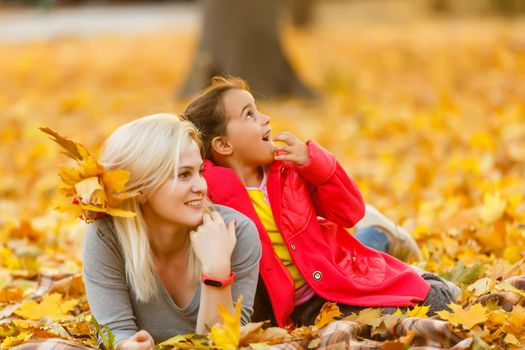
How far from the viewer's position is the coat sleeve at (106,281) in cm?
303

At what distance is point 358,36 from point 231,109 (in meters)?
15.0

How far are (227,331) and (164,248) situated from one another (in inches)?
16.2

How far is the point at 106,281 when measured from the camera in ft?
9.96

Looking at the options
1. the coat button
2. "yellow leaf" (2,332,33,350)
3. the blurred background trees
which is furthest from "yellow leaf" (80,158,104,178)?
the blurred background trees

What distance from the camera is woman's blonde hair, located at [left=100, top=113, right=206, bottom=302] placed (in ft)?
9.60

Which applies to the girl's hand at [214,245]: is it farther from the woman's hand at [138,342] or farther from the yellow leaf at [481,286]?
the yellow leaf at [481,286]

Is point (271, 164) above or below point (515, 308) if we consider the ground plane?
above

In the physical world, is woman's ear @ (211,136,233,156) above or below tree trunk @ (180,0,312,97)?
above

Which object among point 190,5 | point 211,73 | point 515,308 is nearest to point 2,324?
point 515,308

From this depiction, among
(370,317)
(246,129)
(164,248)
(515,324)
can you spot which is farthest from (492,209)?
(164,248)

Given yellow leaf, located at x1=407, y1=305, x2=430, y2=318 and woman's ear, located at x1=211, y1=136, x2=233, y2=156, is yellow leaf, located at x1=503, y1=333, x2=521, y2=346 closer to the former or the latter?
yellow leaf, located at x1=407, y1=305, x2=430, y2=318

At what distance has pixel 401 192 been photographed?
5895 mm

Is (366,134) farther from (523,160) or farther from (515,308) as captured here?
(515,308)

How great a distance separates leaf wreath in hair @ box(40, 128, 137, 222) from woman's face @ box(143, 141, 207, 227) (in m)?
0.12
